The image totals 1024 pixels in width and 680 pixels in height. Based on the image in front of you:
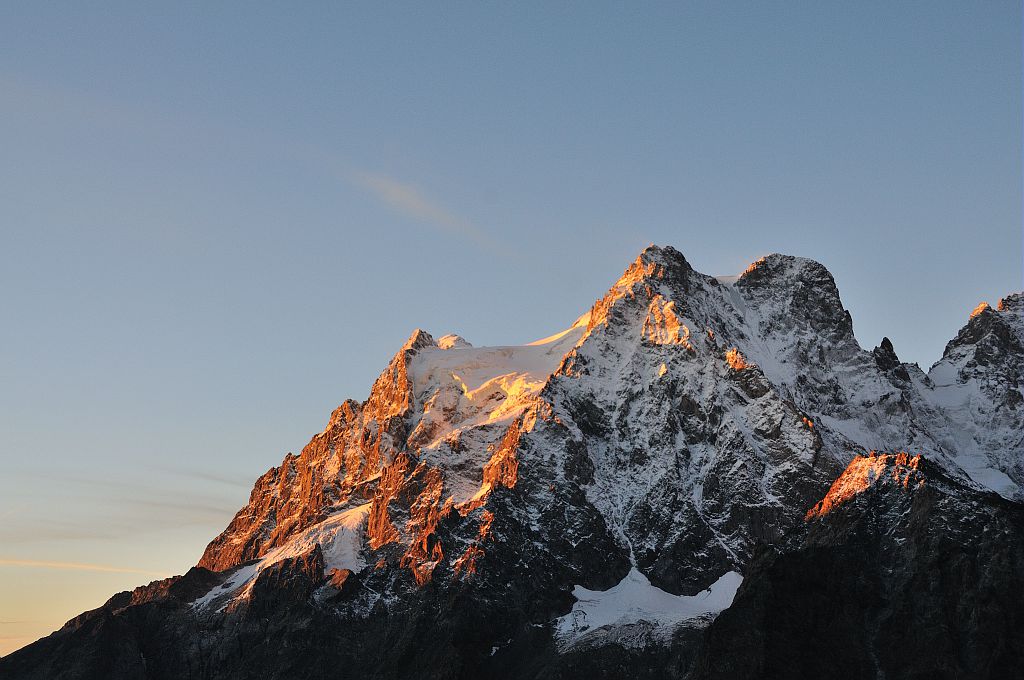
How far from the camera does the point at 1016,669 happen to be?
199125 millimetres
